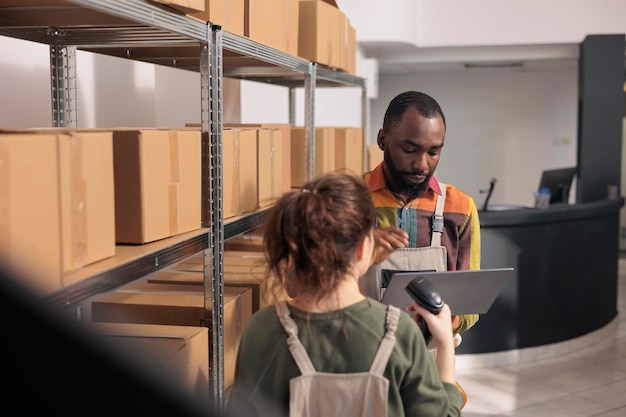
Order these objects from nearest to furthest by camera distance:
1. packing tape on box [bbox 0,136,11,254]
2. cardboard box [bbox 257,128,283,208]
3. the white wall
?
packing tape on box [bbox 0,136,11,254] < cardboard box [bbox 257,128,283,208] < the white wall

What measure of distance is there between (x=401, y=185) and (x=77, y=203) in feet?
2.80

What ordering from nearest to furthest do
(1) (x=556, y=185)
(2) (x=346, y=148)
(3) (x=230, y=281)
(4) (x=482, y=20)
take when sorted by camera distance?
(3) (x=230, y=281) < (2) (x=346, y=148) < (1) (x=556, y=185) < (4) (x=482, y=20)

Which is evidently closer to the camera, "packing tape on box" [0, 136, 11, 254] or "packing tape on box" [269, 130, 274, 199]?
"packing tape on box" [0, 136, 11, 254]

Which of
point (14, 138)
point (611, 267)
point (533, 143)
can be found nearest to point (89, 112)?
point (14, 138)

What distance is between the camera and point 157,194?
1803 millimetres

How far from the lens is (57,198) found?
1274 millimetres

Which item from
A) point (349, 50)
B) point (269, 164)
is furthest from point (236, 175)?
point (349, 50)


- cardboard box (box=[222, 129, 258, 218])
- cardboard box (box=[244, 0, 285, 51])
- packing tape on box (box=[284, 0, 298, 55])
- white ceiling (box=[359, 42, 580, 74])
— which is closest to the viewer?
cardboard box (box=[222, 129, 258, 218])

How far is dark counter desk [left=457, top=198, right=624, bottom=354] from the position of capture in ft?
16.3

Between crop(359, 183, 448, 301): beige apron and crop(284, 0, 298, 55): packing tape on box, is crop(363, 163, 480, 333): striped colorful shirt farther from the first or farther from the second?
crop(284, 0, 298, 55): packing tape on box

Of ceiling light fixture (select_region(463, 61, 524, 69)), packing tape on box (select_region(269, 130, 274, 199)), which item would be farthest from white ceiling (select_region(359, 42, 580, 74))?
packing tape on box (select_region(269, 130, 274, 199))

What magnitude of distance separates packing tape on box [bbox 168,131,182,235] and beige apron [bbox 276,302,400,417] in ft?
2.33

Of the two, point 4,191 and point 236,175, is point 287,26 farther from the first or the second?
point 4,191

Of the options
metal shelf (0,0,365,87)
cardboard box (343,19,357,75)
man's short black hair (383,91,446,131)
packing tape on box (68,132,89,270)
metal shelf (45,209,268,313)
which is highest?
cardboard box (343,19,357,75)
